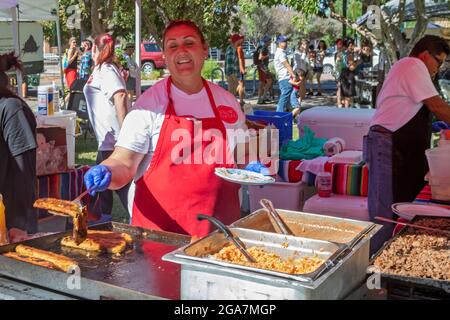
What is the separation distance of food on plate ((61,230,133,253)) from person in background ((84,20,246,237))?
28 cm

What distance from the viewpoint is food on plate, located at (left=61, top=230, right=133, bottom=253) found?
1.90m

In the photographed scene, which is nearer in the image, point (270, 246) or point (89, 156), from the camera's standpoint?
point (270, 246)

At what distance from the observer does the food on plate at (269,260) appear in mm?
1456

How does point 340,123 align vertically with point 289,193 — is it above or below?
above

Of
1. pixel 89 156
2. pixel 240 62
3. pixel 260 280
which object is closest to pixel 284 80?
pixel 240 62

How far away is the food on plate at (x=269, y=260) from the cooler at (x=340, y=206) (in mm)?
2751

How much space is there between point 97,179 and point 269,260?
681 millimetres

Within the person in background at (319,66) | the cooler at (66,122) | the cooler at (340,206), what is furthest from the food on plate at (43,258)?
the person in background at (319,66)

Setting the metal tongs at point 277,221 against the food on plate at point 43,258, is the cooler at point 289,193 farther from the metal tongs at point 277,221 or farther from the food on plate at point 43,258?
the food on plate at point 43,258

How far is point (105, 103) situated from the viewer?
4543 mm

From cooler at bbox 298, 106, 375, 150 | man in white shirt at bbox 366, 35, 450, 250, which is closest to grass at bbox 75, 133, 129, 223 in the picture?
cooler at bbox 298, 106, 375, 150

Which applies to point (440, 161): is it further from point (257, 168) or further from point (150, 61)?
point (150, 61)

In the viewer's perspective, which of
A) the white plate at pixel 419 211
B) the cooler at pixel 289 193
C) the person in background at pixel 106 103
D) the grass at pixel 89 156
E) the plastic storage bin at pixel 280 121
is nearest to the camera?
the white plate at pixel 419 211
